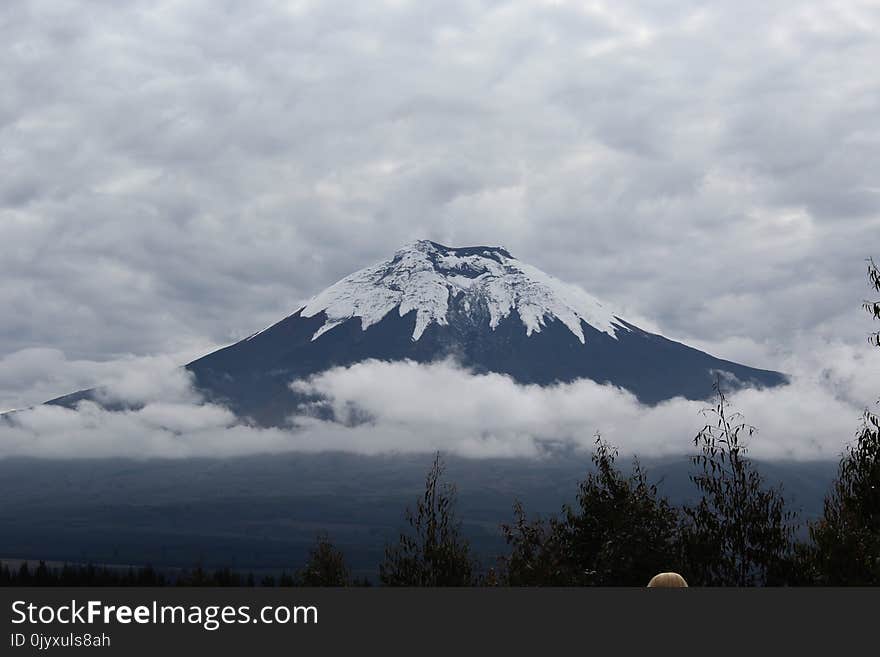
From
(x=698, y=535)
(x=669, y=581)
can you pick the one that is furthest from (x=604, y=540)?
(x=669, y=581)

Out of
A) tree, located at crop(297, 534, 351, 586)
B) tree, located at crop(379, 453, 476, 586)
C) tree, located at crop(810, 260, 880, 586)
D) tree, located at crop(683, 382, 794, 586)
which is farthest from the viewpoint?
tree, located at crop(297, 534, 351, 586)

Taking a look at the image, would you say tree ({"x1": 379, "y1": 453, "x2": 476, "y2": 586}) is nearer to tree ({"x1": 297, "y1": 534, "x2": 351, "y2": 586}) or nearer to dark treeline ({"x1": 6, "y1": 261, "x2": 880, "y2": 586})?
dark treeline ({"x1": 6, "y1": 261, "x2": 880, "y2": 586})

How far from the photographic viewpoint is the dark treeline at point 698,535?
31844 mm

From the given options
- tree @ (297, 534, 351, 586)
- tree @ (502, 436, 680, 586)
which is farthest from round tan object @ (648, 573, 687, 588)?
tree @ (297, 534, 351, 586)

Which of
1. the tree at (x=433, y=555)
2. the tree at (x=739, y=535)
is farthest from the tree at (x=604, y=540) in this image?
the tree at (x=739, y=535)

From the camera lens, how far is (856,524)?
3281 centimetres

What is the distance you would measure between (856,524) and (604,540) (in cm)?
1121

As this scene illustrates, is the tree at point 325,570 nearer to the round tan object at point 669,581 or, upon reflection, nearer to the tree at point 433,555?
the tree at point 433,555

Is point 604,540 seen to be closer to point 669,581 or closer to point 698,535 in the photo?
point 698,535

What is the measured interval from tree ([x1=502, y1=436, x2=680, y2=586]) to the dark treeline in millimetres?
46

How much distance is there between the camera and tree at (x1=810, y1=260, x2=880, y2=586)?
90.7 feet
